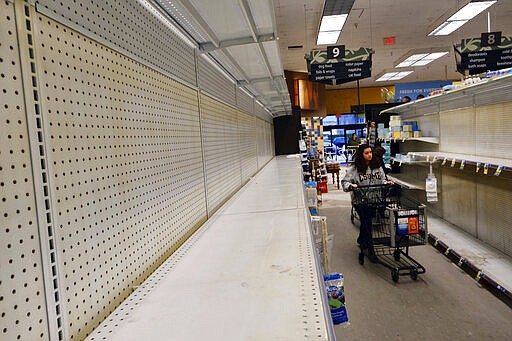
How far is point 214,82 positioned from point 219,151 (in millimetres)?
544

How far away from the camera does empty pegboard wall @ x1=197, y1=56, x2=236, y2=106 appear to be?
249cm

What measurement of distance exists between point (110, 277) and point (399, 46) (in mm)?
11469

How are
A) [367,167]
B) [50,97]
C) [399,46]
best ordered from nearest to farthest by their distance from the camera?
1. [50,97]
2. [367,167]
3. [399,46]

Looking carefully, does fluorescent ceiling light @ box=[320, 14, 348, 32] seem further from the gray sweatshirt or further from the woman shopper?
the gray sweatshirt

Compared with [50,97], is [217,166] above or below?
below

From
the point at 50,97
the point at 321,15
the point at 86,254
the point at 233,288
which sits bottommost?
the point at 233,288

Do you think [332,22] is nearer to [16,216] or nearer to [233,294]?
[233,294]

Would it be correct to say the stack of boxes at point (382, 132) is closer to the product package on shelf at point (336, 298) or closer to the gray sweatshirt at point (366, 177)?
the gray sweatshirt at point (366, 177)

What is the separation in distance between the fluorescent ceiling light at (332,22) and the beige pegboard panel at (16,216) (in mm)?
7258

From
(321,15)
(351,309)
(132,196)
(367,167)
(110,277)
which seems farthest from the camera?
(321,15)

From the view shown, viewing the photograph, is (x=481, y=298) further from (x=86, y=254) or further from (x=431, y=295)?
(x=86, y=254)

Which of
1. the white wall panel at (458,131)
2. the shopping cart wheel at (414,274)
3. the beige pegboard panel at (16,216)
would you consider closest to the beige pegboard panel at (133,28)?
the beige pegboard panel at (16,216)

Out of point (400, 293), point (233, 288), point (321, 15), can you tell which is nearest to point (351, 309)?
point (400, 293)

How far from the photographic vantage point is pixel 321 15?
7367 mm
